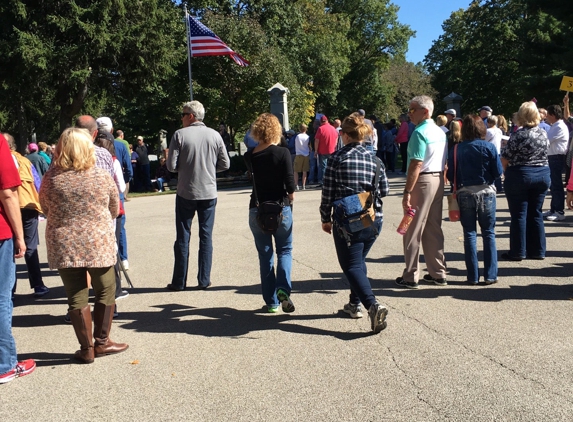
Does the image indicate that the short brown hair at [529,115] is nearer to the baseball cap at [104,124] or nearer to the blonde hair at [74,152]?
the baseball cap at [104,124]

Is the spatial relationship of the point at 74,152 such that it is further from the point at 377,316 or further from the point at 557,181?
the point at 557,181

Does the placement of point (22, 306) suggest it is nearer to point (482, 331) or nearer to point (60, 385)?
point (60, 385)

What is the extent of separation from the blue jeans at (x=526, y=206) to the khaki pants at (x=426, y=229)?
1382 millimetres

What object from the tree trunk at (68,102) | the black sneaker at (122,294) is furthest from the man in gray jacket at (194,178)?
the tree trunk at (68,102)

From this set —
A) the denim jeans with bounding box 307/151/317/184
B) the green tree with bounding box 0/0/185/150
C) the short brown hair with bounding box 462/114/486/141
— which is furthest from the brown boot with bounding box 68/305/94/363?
the green tree with bounding box 0/0/185/150

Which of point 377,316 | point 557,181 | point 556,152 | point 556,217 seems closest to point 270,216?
point 377,316

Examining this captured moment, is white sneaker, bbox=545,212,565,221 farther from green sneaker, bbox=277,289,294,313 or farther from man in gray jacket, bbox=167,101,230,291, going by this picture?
green sneaker, bbox=277,289,294,313

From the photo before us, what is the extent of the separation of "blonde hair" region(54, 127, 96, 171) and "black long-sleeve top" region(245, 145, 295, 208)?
157cm

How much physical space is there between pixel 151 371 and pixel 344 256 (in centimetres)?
187

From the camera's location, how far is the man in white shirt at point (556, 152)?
31.1 feet

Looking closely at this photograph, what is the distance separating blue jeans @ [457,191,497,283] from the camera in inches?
261

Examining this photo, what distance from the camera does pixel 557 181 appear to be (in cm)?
1017

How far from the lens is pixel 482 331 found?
515cm

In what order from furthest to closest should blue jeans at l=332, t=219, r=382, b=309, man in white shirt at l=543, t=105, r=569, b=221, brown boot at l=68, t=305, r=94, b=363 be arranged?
man in white shirt at l=543, t=105, r=569, b=221 < blue jeans at l=332, t=219, r=382, b=309 < brown boot at l=68, t=305, r=94, b=363
